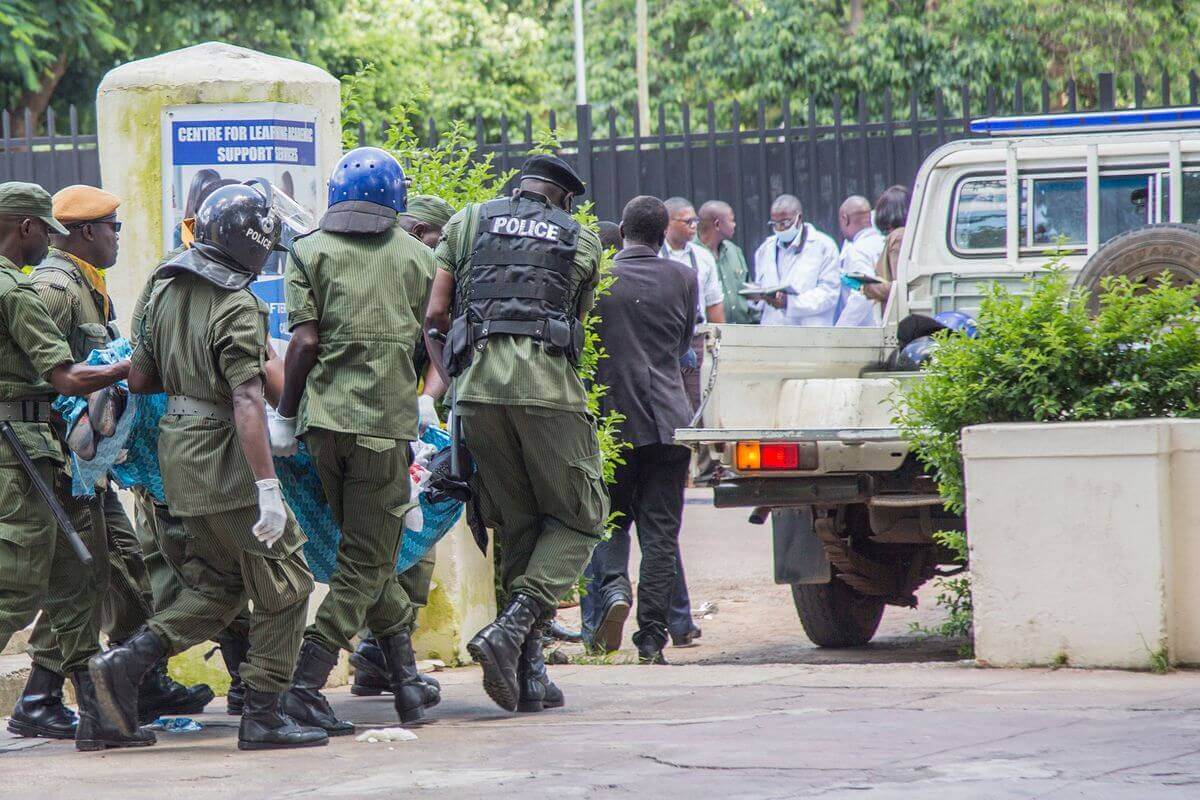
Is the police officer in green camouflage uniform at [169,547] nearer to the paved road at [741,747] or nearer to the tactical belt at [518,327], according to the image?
the paved road at [741,747]

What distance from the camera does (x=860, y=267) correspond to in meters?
11.4

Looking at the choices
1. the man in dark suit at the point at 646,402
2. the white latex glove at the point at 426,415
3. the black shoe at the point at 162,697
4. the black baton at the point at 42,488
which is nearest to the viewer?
the black baton at the point at 42,488

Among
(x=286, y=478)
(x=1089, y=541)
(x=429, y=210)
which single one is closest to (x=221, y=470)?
(x=286, y=478)

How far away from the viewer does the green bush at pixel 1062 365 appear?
6.51 m

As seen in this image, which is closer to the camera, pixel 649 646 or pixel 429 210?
pixel 429 210

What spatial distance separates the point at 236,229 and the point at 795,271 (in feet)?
22.7

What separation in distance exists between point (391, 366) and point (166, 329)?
0.71 m

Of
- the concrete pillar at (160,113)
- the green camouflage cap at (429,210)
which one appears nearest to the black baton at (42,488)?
the concrete pillar at (160,113)

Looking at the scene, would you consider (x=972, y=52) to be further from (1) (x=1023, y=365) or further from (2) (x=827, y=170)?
(1) (x=1023, y=365)

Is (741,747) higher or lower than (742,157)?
lower

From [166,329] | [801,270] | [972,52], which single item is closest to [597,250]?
[166,329]

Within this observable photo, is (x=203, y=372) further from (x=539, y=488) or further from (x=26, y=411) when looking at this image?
(x=539, y=488)

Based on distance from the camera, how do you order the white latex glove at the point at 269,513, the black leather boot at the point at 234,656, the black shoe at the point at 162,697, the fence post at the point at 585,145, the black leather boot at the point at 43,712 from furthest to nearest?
the fence post at the point at 585,145, the black leather boot at the point at 234,656, the black shoe at the point at 162,697, the black leather boot at the point at 43,712, the white latex glove at the point at 269,513

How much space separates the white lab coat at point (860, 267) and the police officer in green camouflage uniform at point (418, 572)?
435 cm
